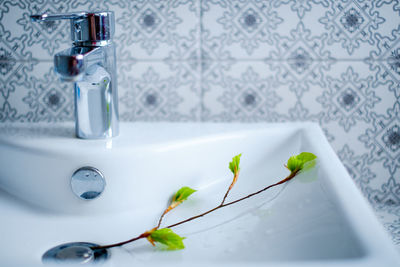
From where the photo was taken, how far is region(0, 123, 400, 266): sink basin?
43 cm

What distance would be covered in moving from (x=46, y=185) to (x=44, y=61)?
0.25 metres

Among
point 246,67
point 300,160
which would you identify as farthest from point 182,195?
point 246,67

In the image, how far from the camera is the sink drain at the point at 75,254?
0.44m

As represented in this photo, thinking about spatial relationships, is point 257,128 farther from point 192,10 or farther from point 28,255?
point 28,255

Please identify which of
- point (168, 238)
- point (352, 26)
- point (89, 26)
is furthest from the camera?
point (352, 26)

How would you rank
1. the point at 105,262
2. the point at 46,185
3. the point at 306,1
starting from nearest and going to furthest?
the point at 105,262, the point at 46,185, the point at 306,1

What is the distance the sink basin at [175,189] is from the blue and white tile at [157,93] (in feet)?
0.14

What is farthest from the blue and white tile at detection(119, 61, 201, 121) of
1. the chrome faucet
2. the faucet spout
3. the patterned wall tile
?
the faucet spout

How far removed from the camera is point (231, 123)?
700 mm

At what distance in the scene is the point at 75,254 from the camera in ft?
1.45

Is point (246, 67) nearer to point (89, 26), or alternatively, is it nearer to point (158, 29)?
point (158, 29)

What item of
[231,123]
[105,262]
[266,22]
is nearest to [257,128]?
[231,123]

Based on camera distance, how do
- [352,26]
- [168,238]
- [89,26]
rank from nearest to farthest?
1. [168,238]
2. [89,26]
3. [352,26]

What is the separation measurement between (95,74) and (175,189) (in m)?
0.20
